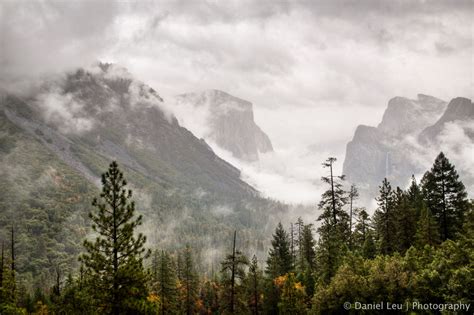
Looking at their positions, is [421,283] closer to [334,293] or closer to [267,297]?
[334,293]

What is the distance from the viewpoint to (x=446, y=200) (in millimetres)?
56781

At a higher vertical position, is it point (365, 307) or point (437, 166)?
point (437, 166)

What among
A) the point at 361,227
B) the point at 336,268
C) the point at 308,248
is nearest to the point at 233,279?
the point at 336,268

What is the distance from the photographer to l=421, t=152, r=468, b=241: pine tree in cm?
5578

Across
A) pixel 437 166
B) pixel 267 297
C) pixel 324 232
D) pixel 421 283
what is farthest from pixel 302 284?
pixel 421 283

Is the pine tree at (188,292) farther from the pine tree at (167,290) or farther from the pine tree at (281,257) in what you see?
the pine tree at (281,257)

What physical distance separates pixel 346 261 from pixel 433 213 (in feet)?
84.3

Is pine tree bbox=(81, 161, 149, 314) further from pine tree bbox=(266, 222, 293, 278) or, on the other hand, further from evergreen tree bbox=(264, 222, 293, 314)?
pine tree bbox=(266, 222, 293, 278)

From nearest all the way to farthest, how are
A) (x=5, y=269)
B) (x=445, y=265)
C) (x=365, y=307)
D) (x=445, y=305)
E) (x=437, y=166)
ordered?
(x=445, y=305) → (x=445, y=265) → (x=365, y=307) → (x=5, y=269) → (x=437, y=166)

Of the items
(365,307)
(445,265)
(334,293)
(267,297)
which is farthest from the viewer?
(267,297)

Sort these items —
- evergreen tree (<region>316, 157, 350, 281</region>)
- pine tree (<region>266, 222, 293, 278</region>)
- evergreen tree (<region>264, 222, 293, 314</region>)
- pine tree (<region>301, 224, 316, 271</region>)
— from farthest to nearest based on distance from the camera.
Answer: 1. pine tree (<region>301, 224, 316, 271</region>)
2. pine tree (<region>266, 222, 293, 278</region>)
3. evergreen tree (<region>264, 222, 293, 314</region>)
4. evergreen tree (<region>316, 157, 350, 281</region>)

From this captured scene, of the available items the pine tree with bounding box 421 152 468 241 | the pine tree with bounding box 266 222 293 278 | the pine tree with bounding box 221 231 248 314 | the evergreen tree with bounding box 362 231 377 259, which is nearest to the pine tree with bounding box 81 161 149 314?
the pine tree with bounding box 221 231 248 314

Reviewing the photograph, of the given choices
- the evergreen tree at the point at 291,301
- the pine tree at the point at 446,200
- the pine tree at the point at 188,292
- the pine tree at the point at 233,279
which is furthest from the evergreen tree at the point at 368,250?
Result: the pine tree at the point at 188,292

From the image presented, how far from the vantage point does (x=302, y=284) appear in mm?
61594
